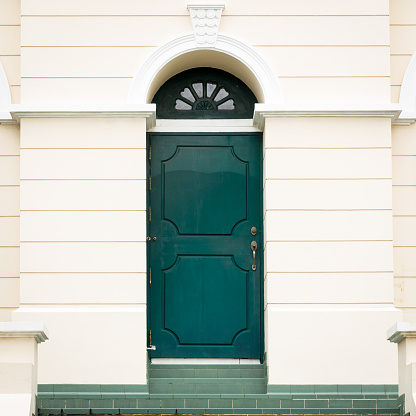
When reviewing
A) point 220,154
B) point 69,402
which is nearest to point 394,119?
point 220,154

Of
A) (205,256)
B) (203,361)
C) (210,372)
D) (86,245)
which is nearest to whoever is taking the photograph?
(86,245)

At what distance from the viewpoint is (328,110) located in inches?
339

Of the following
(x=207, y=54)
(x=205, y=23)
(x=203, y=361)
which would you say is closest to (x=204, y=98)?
(x=207, y=54)

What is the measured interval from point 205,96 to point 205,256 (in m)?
1.50

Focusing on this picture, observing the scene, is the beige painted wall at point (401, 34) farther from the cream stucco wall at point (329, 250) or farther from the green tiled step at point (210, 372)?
the green tiled step at point (210, 372)

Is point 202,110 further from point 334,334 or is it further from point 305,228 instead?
point 334,334

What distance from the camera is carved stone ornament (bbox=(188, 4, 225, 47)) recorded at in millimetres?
8758

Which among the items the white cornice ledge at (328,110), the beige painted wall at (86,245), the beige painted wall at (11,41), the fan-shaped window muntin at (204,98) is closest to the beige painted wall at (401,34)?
the white cornice ledge at (328,110)

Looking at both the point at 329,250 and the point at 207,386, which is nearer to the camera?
the point at 207,386

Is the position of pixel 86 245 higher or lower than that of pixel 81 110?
lower

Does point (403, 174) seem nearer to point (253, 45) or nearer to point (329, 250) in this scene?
point (329, 250)

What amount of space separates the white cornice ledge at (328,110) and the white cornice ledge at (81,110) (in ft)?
3.25

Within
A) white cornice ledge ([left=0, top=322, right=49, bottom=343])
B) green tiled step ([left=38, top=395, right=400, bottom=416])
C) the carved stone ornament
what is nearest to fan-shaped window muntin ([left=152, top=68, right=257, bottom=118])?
the carved stone ornament

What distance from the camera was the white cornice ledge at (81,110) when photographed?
8578 mm
